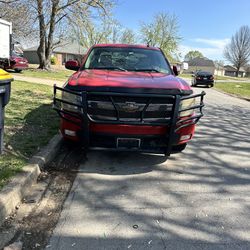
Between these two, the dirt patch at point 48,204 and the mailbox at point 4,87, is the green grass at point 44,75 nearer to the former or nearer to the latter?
the dirt patch at point 48,204

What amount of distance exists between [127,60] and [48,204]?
3231 mm

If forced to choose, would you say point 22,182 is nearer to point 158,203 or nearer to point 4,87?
point 4,87

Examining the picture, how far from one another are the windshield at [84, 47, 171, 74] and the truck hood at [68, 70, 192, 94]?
67 centimetres

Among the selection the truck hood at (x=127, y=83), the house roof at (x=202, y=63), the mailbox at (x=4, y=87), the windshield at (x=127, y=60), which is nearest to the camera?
the mailbox at (x=4, y=87)

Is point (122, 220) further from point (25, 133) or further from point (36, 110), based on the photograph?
point (36, 110)

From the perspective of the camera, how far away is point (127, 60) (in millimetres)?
5977

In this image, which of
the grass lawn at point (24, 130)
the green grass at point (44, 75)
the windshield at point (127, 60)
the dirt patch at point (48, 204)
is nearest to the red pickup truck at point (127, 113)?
the dirt patch at point (48, 204)

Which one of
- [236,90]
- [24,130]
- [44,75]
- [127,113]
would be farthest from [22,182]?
[236,90]

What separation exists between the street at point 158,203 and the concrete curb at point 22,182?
521mm

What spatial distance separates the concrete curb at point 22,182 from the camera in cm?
328

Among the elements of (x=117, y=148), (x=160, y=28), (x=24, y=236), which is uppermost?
(x=160, y=28)

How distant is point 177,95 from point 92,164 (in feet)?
5.39

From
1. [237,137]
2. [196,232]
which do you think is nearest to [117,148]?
[196,232]

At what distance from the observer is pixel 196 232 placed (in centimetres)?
314
